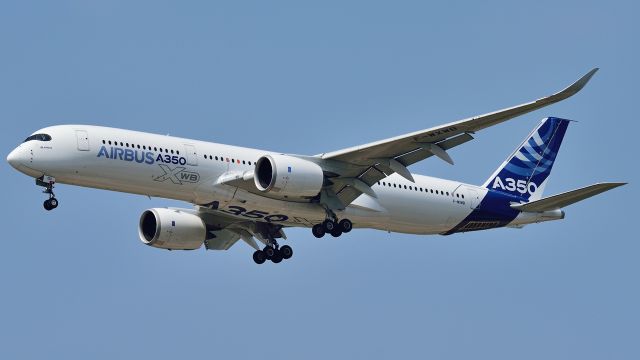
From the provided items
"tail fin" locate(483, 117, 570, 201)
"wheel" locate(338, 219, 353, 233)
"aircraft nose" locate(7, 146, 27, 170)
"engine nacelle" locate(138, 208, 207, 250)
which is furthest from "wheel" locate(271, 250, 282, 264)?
"aircraft nose" locate(7, 146, 27, 170)

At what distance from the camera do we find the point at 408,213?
5328cm

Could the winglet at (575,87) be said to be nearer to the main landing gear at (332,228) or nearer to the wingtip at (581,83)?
the wingtip at (581,83)

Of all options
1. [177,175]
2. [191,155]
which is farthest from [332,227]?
[177,175]

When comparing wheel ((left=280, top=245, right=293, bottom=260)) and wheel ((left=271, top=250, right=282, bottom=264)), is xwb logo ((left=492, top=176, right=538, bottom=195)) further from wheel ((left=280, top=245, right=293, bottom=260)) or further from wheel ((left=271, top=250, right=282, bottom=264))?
wheel ((left=271, top=250, right=282, bottom=264))

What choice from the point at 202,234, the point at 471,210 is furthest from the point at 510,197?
the point at 202,234

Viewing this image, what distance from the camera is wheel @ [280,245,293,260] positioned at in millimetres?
55688

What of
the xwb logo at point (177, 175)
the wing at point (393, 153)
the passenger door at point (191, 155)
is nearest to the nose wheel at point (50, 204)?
the xwb logo at point (177, 175)

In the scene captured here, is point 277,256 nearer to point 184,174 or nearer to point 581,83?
point 184,174

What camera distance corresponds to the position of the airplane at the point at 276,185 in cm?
4744

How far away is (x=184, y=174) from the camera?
160 feet

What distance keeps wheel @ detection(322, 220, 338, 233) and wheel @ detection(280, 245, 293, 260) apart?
16.3 ft

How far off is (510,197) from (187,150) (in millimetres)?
15852

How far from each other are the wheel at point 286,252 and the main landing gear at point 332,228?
14.4ft

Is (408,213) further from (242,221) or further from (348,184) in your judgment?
(242,221)
